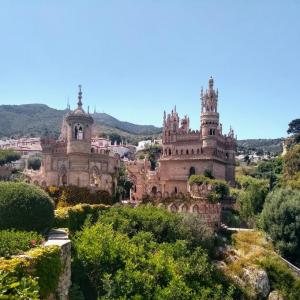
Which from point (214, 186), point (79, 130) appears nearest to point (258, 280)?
point (214, 186)

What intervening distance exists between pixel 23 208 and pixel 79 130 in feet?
68.7

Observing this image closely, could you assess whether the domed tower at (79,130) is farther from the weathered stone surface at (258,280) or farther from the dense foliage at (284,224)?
the weathered stone surface at (258,280)

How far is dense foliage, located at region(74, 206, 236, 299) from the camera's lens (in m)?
25.2

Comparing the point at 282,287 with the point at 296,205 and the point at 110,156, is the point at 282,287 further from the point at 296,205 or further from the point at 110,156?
the point at 110,156

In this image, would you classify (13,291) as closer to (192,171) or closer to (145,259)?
(145,259)

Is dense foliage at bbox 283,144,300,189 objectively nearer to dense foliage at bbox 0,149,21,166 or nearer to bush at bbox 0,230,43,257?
bush at bbox 0,230,43,257

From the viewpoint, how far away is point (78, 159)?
44125 mm

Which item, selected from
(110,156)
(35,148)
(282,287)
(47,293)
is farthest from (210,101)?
(35,148)

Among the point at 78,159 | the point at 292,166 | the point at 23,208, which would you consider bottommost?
→ the point at 23,208

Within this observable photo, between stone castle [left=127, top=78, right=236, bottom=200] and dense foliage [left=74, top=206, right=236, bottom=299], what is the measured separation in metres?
23.2

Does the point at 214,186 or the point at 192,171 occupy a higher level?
the point at 192,171

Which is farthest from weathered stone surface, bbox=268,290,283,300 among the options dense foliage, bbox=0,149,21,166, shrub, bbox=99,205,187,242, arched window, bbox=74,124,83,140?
dense foliage, bbox=0,149,21,166

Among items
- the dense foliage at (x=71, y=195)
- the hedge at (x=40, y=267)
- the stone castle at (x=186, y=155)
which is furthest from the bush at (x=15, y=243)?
the stone castle at (x=186, y=155)

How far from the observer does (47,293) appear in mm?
16906
